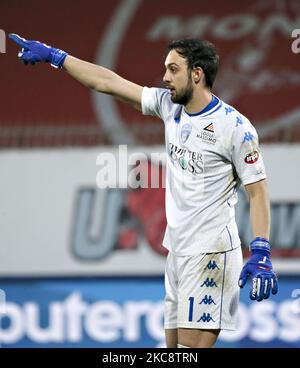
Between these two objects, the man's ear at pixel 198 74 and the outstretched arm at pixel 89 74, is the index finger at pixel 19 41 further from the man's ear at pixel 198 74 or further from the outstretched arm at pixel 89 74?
the man's ear at pixel 198 74

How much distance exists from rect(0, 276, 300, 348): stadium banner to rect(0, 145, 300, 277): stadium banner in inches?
4.7

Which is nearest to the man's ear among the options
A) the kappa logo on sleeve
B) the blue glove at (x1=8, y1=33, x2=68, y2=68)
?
the kappa logo on sleeve

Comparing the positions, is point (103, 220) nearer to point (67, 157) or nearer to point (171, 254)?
point (67, 157)

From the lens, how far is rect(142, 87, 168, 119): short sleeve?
14.0 ft

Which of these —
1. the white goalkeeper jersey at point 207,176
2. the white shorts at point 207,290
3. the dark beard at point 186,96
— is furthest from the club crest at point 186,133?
the white shorts at point 207,290

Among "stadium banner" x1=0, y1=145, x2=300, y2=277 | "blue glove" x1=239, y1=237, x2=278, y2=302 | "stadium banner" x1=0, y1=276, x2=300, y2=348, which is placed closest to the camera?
"blue glove" x1=239, y1=237, x2=278, y2=302

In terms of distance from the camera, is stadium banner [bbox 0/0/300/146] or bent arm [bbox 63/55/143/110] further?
stadium banner [bbox 0/0/300/146]

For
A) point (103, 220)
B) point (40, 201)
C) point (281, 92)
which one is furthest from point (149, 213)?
point (281, 92)

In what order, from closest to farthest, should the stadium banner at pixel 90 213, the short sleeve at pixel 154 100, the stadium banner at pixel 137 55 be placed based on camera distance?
1. the short sleeve at pixel 154 100
2. the stadium banner at pixel 90 213
3. the stadium banner at pixel 137 55

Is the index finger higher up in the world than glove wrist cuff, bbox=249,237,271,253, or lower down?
higher up

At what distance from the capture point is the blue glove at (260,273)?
3.91m

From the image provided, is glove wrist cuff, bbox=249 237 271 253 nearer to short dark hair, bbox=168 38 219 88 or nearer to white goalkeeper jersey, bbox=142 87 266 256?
white goalkeeper jersey, bbox=142 87 266 256

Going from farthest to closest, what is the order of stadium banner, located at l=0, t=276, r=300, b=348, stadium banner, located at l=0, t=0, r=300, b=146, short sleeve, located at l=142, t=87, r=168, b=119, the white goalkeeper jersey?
stadium banner, located at l=0, t=0, r=300, b=146
stadium banner, located at l=0, t=276, r=300, b=348
short sleeve, located at l=142, t=87, r=168, b=119
the white goalkeeper jersey

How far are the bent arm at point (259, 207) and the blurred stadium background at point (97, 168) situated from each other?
343cm
